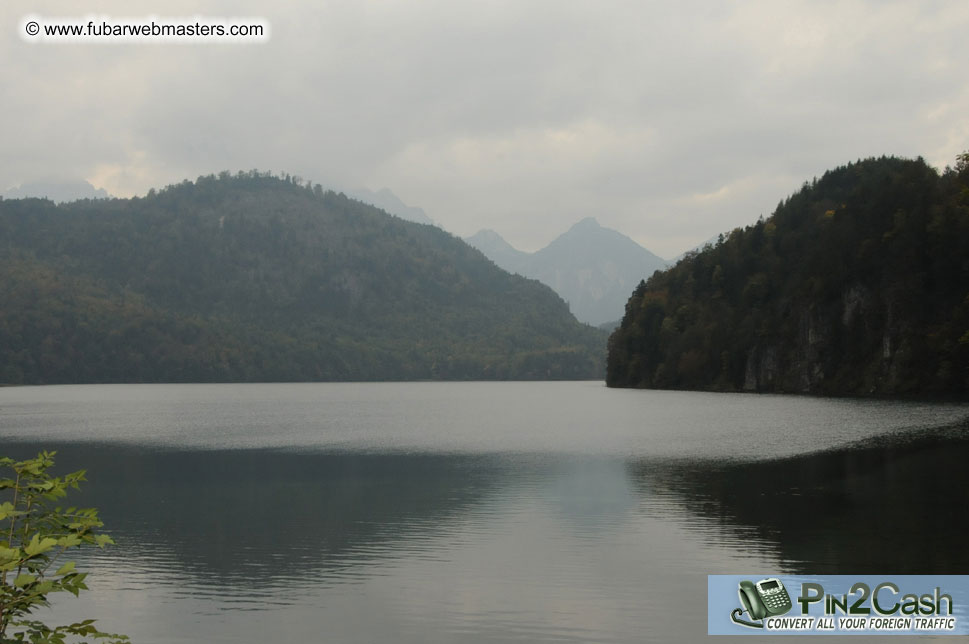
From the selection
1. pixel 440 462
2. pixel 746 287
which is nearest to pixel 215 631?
pixel 440 462

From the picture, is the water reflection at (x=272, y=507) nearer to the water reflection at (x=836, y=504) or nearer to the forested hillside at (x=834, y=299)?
the water reflection at (x=836, y=504)

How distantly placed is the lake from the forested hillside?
2162 inches

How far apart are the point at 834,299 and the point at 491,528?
12339 centimetres

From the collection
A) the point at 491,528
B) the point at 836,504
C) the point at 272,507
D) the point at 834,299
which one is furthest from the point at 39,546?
the point at 834,299

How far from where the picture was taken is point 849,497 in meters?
34.7

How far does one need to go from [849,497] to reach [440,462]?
78.9 feet

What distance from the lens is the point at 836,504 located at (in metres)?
33.0

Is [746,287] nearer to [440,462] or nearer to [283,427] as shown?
[283,427]

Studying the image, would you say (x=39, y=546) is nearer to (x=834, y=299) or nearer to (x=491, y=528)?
(x=491, y=528)

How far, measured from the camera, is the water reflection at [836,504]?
79.5 feet

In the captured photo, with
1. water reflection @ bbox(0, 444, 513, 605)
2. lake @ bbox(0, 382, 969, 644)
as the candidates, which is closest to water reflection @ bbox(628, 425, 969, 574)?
lake @ bbox(0, 382, 969, 644)

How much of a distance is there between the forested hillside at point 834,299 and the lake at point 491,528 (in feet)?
180

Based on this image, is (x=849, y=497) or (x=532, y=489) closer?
(x=849, y=497)

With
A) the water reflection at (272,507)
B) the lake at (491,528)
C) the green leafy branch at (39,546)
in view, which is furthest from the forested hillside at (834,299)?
the green leafy branch at (39,546)
